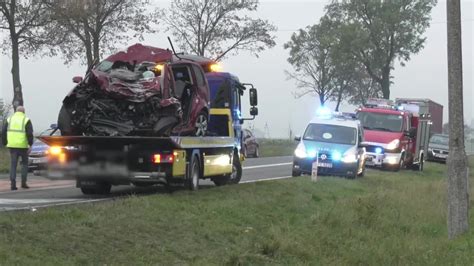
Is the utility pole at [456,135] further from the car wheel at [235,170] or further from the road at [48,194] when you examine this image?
the car wheel at [235,170]

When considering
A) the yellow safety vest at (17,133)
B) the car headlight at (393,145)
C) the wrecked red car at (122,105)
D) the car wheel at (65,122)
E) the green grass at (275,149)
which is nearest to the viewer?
the wrecked red car at (122,105)

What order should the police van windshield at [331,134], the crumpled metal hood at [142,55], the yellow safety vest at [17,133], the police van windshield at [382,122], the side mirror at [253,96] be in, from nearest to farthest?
1. the crumpled metal hood at [142,55]
2. the yellow safety vest at [17,133]
3. the side mirror at [253,96]
4. the police van windshield at [331,134]
5. the police van windshield at [382,122]

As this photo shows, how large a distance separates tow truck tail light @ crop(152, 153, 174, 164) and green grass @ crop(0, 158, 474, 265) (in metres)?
0.69

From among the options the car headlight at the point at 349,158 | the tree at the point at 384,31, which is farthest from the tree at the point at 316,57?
the car headlight at the point at 349,158

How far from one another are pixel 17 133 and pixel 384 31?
43.4m

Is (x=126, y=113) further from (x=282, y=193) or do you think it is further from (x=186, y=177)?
(x=282, y=193)

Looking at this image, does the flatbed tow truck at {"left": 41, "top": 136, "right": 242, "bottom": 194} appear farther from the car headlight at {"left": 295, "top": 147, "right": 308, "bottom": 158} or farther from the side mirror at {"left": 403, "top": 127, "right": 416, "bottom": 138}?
the side mirror at {"left": 403, "top": 127, "right": 416, "bottom": 138}

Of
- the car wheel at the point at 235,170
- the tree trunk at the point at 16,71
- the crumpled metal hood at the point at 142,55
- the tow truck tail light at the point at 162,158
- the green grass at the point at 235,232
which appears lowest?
the green grass at the point at 235,232

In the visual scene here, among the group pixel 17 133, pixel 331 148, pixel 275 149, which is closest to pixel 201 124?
pixel 17 133

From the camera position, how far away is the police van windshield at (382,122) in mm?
27688

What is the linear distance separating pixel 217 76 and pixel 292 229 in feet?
20.3

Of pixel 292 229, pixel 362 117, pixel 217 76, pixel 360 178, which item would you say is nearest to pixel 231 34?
pixel 362 117

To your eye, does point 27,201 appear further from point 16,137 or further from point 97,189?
point 16,137

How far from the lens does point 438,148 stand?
4159 centimetres
